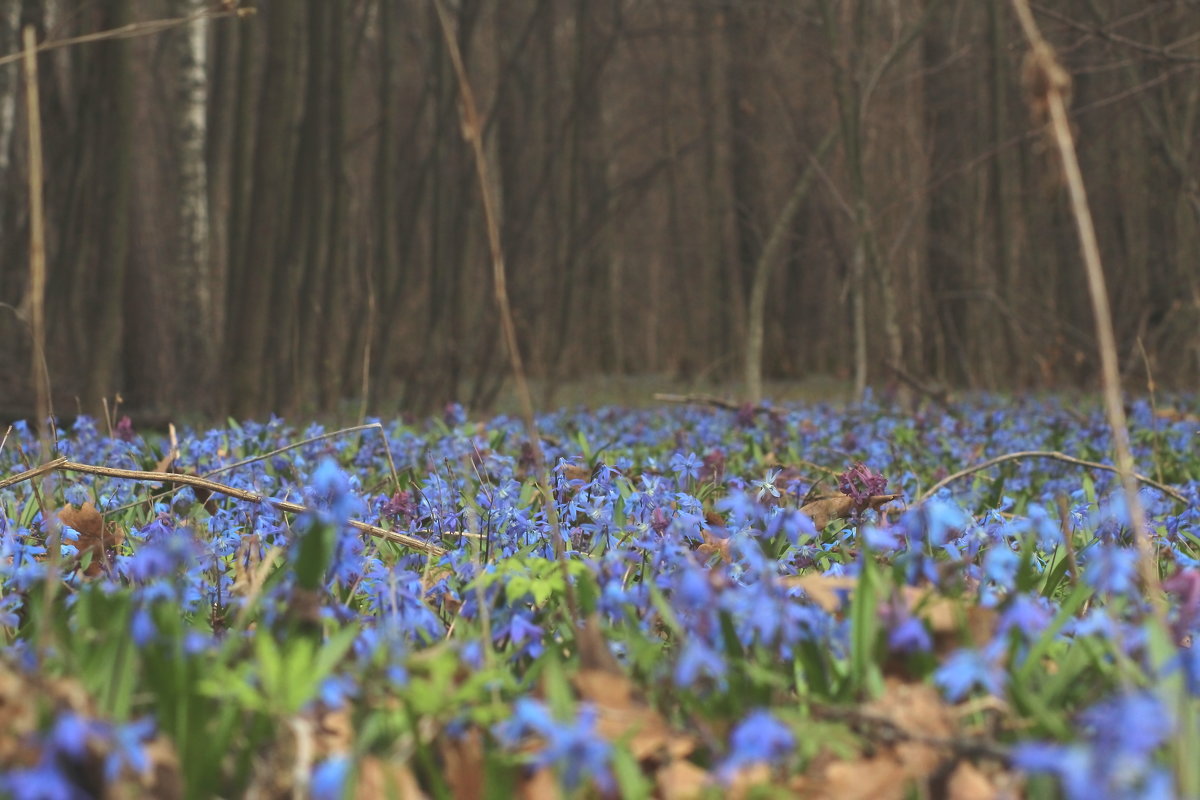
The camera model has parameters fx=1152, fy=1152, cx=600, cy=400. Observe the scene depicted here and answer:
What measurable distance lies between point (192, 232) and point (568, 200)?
4585mm

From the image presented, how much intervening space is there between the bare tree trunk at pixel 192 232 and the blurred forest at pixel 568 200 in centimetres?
4

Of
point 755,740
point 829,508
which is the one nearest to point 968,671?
point 755,740

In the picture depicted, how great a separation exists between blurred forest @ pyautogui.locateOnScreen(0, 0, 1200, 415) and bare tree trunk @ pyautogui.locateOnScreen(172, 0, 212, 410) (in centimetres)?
4

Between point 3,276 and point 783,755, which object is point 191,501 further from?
point 3,276

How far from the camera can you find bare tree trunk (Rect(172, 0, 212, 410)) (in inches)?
460

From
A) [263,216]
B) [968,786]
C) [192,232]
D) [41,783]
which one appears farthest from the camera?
[192,232]

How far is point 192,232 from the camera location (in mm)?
12172

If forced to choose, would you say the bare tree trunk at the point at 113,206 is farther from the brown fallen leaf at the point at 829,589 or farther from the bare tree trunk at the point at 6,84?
the brown fallen leaf at the point at 829,589

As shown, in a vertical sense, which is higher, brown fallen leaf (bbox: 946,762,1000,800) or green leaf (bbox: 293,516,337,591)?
green leaf (bbox: 293,516,337,591)

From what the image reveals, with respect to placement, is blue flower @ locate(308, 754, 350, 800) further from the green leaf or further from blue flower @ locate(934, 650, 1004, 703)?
blue flower @ locate(934, 650, 1004, 703)

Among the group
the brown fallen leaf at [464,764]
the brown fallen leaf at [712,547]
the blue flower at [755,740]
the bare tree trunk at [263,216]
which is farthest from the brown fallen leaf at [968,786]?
the bare tree trunk at [263,216]

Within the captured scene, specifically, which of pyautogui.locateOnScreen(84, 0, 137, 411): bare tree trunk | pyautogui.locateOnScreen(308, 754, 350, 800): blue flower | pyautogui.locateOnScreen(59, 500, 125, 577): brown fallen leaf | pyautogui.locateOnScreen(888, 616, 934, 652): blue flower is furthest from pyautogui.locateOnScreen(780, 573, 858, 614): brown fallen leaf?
pyautogui.locateOnScreen(84, 0, 137, 411): bare tree trunk

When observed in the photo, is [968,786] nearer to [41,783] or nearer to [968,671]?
[968,671]

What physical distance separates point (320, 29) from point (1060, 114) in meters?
7.60
